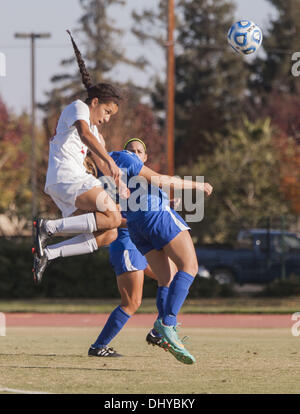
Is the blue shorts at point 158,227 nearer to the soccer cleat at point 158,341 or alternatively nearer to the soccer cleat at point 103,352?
the soccer cleat at point 158,341

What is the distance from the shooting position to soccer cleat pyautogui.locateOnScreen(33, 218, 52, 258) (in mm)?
8703

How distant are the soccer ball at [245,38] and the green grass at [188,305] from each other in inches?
388

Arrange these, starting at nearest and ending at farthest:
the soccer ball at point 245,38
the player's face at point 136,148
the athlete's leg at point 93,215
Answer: the athlete's leg at point 93,215
the player's face at point 136,148
the soccer ball at point 245,38

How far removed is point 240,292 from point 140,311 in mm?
5626

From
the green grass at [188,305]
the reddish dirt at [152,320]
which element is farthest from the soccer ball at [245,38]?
the green grass at [188,305]

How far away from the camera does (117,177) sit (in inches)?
313

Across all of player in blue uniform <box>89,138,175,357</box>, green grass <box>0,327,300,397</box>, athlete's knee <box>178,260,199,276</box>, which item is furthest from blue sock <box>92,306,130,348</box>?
athlete's knee <box>178,260,199,276</box>

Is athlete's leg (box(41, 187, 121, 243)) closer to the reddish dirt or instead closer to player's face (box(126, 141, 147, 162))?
player's face (box(126, 141, 147, 162))

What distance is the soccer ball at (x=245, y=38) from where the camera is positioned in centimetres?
1247

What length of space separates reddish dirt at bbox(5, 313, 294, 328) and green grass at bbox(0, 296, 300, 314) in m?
0.90

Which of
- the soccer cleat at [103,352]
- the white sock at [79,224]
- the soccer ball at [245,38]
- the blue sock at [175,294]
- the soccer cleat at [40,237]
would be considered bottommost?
the soccer cleat at [103,352]

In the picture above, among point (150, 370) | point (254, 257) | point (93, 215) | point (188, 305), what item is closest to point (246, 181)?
point (254, 257)
